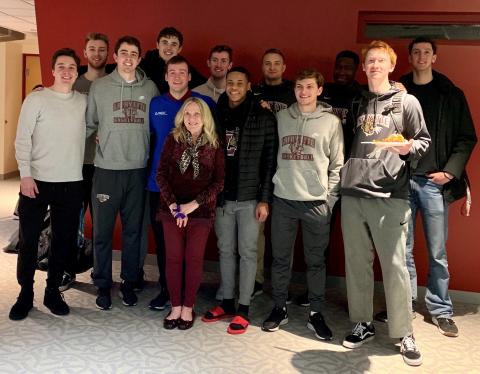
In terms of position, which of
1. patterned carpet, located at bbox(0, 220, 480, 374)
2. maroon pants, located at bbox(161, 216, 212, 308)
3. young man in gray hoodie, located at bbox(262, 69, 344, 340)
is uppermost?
young man in gray hoodie, located at bbox(262, 69, 344, 340)

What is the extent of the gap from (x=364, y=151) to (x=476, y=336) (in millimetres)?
1483

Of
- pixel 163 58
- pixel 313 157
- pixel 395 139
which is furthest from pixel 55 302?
pixel 395 139

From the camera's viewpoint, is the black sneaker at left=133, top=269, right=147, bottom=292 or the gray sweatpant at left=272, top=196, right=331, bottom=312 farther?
the black sneaker at left=133, top=269, right=147, bottom=292

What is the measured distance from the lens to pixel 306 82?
270cm

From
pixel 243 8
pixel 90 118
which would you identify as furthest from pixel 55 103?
pixel 243 8

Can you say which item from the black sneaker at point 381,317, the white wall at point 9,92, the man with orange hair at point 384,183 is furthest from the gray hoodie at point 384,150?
the white wall at point 9,92

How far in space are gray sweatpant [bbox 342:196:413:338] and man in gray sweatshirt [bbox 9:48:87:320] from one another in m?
1.68

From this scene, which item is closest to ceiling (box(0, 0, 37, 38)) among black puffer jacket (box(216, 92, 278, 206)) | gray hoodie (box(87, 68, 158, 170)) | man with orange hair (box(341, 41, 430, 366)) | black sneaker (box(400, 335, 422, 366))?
gray hoodie (box(87, 68, 158, 170))

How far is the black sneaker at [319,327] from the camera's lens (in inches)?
111

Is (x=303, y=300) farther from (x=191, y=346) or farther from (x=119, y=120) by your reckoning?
(x=119, y=120)

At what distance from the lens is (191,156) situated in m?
2.75

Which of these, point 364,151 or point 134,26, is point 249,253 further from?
point 134,26

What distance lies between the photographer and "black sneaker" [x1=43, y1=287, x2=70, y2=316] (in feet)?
9.79

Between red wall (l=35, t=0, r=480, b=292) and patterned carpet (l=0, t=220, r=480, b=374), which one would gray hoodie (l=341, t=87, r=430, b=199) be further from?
red wall (l=35, t=0, r=480, b=292)
